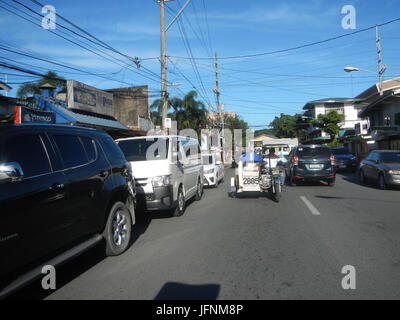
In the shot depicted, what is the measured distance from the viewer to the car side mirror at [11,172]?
124 inches

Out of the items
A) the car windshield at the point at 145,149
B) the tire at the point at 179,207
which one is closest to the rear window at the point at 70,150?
the car windshield at the point at 145,149

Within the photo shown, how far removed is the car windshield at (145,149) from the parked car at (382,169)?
8.93m

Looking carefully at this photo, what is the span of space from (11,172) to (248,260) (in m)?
3.36

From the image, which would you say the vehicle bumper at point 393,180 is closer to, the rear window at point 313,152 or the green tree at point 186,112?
the rear window at point 313,152

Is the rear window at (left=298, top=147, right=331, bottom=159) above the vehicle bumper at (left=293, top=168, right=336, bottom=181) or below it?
above

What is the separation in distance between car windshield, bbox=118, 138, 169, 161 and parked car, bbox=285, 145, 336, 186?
7.43 m

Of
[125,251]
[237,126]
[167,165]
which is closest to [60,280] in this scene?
[125,251]

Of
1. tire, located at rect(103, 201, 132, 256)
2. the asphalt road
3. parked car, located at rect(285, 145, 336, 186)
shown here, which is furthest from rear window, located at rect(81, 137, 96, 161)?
parked car, located at rect(285, 145, 336, 186)

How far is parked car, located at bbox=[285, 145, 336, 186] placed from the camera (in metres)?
13.9

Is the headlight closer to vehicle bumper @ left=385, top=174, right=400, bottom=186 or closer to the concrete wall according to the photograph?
vehicle bumper @ left=385, top=174, right=400, bottom=186

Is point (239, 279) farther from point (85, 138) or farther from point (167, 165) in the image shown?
point (167, 165)

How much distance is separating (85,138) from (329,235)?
4.63m

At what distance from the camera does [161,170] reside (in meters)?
7.70

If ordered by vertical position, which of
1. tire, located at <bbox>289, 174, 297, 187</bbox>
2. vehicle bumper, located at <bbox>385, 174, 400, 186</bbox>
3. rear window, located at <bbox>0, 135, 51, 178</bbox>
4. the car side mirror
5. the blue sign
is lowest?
tire, located at <bbox>289, 174, 297, 187</bbox>
